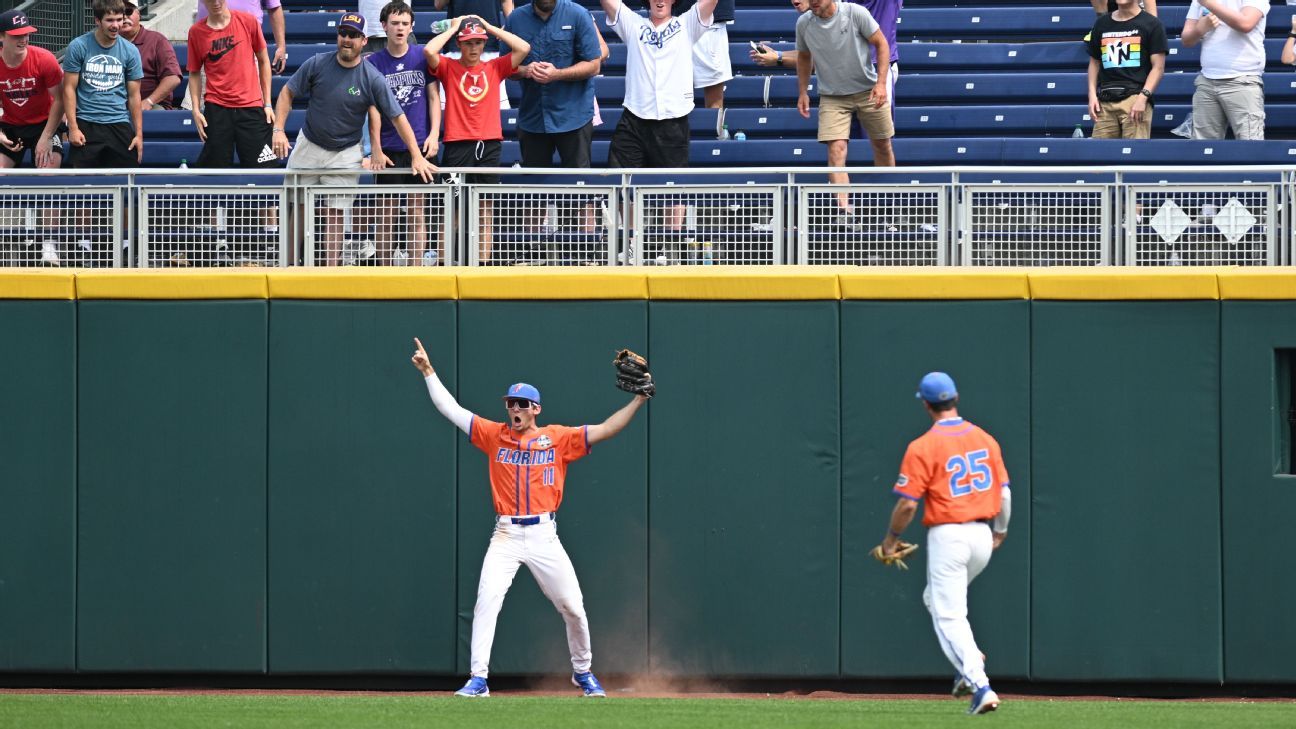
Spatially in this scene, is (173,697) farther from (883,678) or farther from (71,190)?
(883,678)

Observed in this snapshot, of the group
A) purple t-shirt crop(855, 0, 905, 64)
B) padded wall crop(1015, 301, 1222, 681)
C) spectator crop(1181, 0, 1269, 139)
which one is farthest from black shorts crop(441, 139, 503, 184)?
spectator crop(1181, 0, 1269, 139)

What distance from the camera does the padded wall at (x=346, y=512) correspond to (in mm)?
10961

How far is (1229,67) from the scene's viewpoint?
1323 cm

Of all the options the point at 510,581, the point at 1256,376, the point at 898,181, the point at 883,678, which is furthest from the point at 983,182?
the point at 510,581

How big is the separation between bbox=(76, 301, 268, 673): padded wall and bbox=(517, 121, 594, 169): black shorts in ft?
8.18

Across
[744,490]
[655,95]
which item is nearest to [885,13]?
[655,95]

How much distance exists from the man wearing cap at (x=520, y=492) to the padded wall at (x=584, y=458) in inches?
35.1

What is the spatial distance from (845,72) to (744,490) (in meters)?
3.43

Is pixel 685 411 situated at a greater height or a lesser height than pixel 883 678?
greater

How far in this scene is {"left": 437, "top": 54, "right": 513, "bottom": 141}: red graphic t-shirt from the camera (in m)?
12.0

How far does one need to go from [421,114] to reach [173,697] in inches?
182

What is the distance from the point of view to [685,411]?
10.9m

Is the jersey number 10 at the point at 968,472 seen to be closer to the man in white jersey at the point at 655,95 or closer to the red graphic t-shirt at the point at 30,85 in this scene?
the man in white jersey at the point at 655,95

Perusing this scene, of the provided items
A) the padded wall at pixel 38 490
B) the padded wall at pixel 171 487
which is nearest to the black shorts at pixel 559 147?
the padded wall at pixel 171 487
